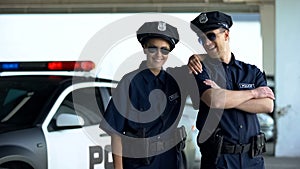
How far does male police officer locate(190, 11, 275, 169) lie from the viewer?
356 centimetres

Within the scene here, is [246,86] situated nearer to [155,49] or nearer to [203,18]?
[203,18]

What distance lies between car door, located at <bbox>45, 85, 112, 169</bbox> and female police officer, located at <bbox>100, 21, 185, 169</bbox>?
7.13 ft

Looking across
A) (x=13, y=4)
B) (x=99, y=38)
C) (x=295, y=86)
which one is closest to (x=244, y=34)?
(x=295, y=86)

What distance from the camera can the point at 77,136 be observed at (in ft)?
19.4

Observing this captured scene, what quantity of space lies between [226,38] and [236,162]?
Answer: 2.51 ft

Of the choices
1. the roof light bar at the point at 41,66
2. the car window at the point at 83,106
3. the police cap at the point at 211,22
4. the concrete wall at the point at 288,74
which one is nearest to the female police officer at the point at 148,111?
the police cap at the point at 211,22

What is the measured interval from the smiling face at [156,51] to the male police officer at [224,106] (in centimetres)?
20

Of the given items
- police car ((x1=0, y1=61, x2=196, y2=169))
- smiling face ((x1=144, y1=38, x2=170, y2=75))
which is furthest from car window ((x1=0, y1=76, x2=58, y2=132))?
smiling face ((x1=144, y1=38, x2=170, y2=75))

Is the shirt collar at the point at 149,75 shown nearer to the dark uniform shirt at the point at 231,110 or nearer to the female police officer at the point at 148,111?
the female police officer at the point at 148,111

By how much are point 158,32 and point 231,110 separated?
0.66 metres

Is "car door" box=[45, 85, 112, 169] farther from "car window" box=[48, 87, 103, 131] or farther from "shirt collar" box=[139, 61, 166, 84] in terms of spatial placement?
"shirt collar" box=[139, 61, 166, 84]

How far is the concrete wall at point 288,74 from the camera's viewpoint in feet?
35.5

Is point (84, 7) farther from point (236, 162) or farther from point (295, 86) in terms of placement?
point (236, 162)

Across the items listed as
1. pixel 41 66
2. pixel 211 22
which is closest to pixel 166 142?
pixel 211 22
